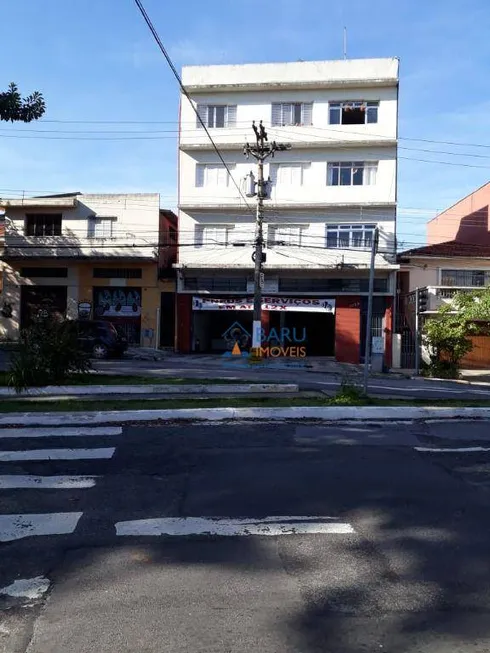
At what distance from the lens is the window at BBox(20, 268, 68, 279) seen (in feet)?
113

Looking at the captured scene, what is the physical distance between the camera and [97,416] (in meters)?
10.2

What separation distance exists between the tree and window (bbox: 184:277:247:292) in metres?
22.3

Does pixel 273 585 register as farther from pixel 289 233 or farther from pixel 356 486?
pixel 289 233

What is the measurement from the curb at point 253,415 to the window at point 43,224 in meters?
25.8

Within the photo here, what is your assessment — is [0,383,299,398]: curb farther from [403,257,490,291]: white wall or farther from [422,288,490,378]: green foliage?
[403,257,490,291]: white wall

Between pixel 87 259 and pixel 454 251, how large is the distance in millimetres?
21366

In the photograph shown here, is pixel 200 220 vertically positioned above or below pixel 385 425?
above

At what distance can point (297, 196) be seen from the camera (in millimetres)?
33312

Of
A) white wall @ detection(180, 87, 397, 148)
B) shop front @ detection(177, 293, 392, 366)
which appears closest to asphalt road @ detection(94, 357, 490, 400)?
shop front @ detection(177, 293, 392, 366)

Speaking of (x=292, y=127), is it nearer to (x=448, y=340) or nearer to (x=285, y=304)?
(x=285, y=304)

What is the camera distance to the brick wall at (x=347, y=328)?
108 ft

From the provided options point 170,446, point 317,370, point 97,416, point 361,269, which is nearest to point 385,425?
point 170,446

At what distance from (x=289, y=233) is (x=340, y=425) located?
79.1ft

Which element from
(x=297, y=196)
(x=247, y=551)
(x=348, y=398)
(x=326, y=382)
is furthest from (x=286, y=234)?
(x=247, y=551)
